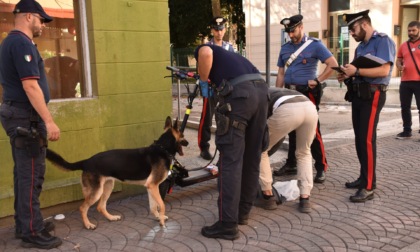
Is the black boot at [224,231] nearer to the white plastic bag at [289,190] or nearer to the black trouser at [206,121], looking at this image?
the white plastic bag at [289,190]

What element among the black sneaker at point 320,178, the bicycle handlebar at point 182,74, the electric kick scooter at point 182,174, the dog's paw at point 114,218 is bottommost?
the dog's paw at point 114,218

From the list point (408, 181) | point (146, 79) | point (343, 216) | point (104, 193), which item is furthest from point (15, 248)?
point (408, 181)

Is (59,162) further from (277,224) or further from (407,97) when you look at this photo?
(407,97)

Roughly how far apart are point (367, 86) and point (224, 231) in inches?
87.4

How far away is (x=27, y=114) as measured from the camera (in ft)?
11.7

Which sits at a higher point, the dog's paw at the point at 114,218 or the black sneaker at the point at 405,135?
the black sneaker at the point at 405,135

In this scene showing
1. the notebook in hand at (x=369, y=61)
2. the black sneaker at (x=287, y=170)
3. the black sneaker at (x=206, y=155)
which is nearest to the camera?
the notebook in hand at (x=369, y=61)

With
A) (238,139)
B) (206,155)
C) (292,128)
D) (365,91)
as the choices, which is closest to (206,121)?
(206,155)

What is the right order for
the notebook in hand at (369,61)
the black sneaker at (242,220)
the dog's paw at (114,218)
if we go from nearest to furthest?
the black sneaker at (242,220) → the dog's paw at (114,218) → the notebook in hand at (369,61)

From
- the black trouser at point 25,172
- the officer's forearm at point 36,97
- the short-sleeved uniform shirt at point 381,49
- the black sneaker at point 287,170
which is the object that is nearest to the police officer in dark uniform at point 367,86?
the short-sleeved uniform shirt at point 381,49

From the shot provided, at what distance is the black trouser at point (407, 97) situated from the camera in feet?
26.0

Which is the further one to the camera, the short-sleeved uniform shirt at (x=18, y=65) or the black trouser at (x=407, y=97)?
the black trouser at (x=407, y=97)

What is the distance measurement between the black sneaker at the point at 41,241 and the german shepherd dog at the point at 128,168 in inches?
16.3

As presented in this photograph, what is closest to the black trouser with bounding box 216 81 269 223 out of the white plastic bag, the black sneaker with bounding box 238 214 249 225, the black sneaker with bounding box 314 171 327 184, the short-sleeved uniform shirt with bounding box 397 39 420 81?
the black sneaker with bounding box 238 214 249 225
